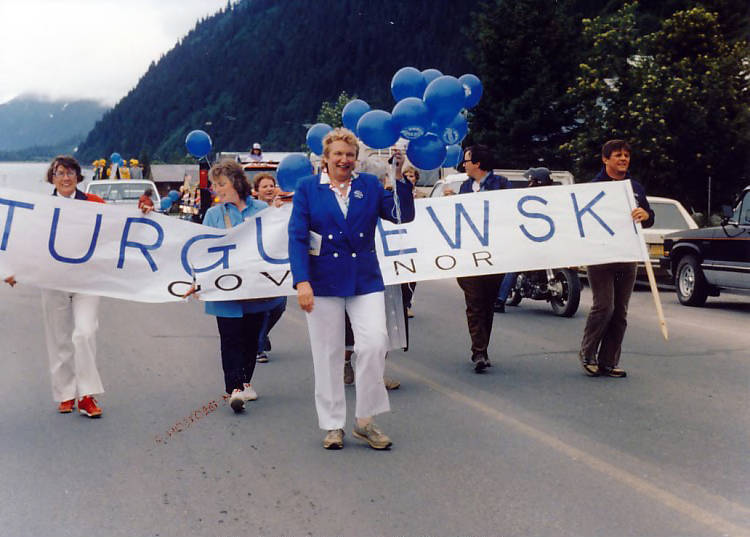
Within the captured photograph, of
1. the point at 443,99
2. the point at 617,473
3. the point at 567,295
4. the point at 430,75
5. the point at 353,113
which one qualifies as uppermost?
the point at 430,75

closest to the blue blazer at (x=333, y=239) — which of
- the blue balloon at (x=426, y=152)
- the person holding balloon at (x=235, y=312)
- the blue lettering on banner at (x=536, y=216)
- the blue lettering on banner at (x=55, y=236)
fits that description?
the blue balloon at (x=426, y=152)

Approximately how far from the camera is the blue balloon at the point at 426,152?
7152mm

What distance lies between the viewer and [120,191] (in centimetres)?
2423

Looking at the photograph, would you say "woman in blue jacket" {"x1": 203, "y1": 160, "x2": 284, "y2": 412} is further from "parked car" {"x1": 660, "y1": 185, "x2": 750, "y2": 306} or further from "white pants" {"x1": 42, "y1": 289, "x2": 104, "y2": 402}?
"parked car" {"x1": 660, "y1": 185, "x2": 750, "y2": 306}

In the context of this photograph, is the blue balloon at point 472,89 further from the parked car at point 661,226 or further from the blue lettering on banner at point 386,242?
the parked car at point 661,226

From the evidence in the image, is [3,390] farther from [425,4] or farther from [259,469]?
[425,4]

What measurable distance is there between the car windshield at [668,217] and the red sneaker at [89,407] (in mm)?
12298

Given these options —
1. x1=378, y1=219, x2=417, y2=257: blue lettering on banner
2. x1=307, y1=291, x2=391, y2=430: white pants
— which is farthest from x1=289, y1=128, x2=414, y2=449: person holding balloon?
x1=378, y1=219, x2=417, y2=257: blue lettering on banner

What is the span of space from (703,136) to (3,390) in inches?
800

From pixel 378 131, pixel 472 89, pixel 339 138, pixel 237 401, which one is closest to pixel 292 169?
pixel 378 131

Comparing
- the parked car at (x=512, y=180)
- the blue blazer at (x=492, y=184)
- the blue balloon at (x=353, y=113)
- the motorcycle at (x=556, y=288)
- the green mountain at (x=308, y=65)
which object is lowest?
→ the motorcycle at (x=556, y=288)

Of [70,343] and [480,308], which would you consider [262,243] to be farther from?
[480,308]

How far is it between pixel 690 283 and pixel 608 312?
6.91 meters

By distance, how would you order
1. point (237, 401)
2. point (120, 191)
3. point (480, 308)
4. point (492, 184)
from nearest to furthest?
point (237, 401) → point (480, 308) → point (492, 184) → point (120, 191)
